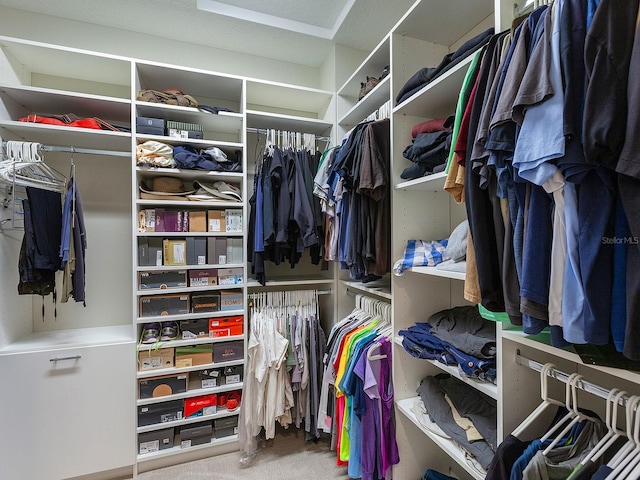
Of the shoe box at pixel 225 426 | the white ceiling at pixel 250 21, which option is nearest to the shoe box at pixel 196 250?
the shoe box at pixel 225 426

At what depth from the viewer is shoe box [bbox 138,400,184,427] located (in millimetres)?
1912

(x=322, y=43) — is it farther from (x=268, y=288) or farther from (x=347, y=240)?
(x=268, y=288)

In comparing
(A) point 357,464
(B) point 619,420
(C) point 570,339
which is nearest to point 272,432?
(A) point 357,464

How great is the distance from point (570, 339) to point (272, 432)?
1.93 meters

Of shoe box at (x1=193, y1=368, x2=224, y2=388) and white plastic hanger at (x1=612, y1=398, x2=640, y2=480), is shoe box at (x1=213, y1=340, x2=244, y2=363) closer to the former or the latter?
shoe box at (x1=193, y1=368, x2=224, y2=388)

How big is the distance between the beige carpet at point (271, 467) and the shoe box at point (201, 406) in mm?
314

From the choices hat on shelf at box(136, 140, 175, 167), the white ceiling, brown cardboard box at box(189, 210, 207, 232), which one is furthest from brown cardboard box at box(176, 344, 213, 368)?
the white ceiling

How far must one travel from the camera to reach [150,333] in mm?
1978

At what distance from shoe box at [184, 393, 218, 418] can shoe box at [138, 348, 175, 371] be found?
0.97 feet

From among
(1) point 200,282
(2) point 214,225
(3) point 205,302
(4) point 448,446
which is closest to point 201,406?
(3) point 205,302

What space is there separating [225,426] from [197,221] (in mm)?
1444

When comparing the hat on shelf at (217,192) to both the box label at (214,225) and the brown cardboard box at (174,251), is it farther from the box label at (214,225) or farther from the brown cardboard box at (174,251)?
the brown cardboard box at (174,251)

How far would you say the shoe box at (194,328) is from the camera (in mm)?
2023

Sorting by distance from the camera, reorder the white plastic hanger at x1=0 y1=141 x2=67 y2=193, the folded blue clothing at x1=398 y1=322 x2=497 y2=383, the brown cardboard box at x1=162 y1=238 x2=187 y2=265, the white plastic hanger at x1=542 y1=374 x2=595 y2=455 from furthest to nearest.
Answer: the brown cardboard box at x1=162 y1=238 x2=187 y2=265, the white plastic hanger at x1=0 y1=141 x2=67 y2=193, the folded blue clothing at x1=398 y1=322 x2=497 y2=383, the white plastic hanger at x1=542 y1=374 x2=595 y2=455
